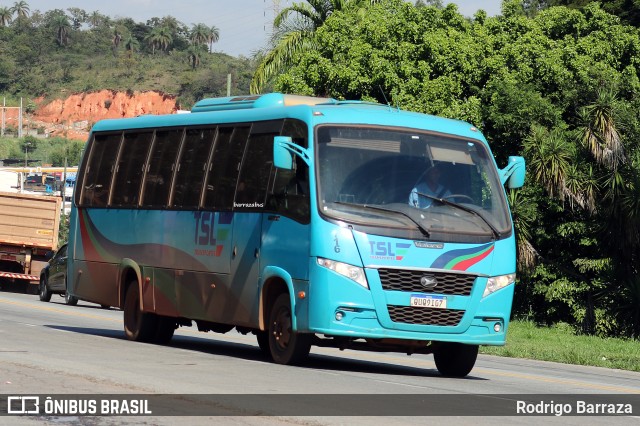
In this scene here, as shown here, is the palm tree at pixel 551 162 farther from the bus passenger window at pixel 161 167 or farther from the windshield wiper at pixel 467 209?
the windshield wiper at pixel 467 209

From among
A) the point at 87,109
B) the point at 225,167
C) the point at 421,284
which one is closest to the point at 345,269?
the point at 421,284

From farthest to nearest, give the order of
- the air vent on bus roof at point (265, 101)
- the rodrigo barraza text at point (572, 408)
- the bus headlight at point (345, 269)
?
1. the air vent on bus roof at point (265, 101)
2. the bus headlight at point (345, 269)
3. the rodrigo barraza text at point (572, 408)

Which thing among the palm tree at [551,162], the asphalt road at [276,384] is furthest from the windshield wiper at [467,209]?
the palm tree at [551,162]

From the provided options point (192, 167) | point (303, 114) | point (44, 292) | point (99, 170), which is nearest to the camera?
point (303, 114)

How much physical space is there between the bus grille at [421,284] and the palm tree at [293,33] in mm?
31419

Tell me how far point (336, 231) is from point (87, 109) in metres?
177

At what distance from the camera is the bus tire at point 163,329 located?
18.9 meters

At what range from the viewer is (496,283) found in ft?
48.4

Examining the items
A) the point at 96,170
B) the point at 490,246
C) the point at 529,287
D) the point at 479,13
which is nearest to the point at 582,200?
the point at 529,287

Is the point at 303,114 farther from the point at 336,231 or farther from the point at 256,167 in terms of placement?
the point at 336,231

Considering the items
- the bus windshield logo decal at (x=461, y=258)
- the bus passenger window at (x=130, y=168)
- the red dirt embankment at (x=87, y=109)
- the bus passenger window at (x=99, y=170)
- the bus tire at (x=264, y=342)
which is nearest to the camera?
the bus windshield logo decal at (x=461, y=258)

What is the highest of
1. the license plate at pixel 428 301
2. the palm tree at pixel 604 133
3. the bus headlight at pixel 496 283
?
the palm tree at pixel 604 133

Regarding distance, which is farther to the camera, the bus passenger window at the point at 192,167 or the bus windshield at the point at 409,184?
the bus passenger window at the point at 192,167

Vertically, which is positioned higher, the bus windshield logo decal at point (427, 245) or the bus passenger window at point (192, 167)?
the bus passenger window at point (192, 167)
